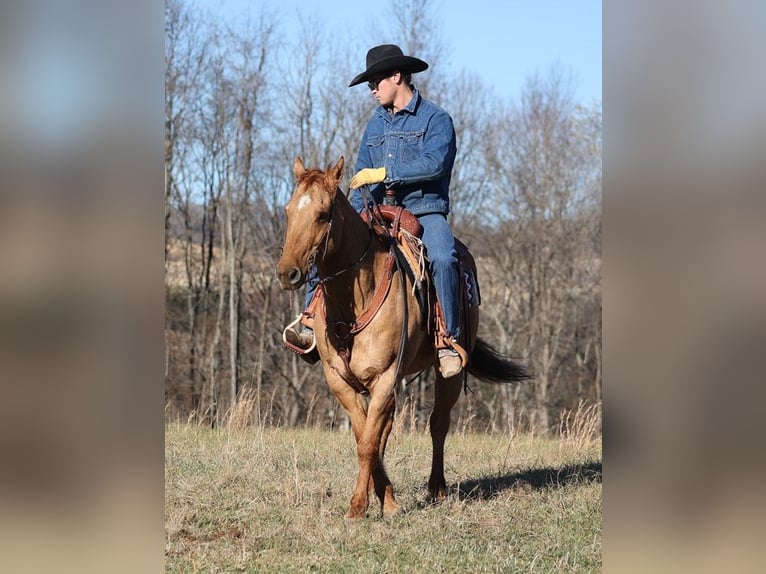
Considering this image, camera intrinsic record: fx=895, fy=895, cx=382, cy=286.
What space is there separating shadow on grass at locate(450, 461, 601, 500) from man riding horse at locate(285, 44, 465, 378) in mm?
1302

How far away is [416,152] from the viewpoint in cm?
717

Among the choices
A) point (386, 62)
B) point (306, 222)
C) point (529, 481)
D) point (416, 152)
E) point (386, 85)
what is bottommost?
point (529, 481)

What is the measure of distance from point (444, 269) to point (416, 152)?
0.98 meters

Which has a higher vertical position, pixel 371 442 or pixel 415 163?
pixel 415 163

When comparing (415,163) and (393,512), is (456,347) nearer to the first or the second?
(393,512)

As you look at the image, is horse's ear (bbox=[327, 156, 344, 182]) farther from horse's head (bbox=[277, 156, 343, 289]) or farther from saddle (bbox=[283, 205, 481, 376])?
saddle (bbox=[283, 205, 481, 376])

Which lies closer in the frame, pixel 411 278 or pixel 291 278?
pixel 291 278

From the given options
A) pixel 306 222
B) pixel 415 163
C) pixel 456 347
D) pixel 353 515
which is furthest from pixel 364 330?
pixel 415 163

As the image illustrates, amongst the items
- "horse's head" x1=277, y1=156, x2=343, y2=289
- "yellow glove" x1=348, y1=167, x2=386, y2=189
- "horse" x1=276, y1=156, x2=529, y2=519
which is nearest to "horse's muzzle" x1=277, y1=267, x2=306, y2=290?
"horse's head" x1=277, y1=156, x2=343, y2=289

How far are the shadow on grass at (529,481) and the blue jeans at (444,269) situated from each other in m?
1.45
